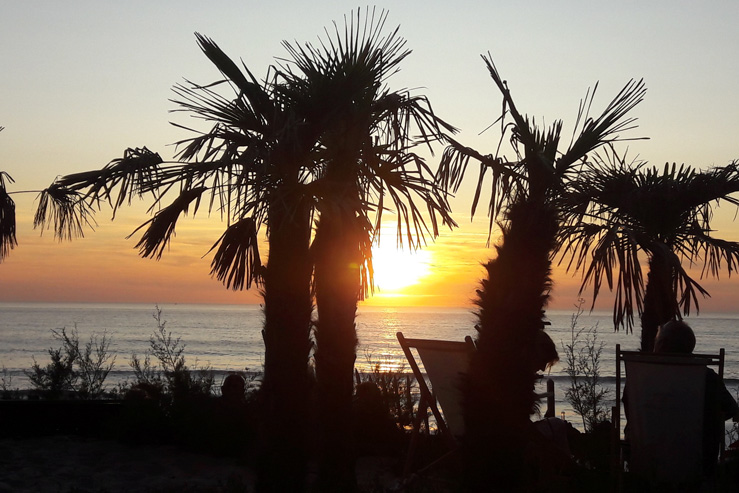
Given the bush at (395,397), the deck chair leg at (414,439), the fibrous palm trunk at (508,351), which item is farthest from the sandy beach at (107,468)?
the fibrous palm trunk at (508,351)

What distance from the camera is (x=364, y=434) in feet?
26.5

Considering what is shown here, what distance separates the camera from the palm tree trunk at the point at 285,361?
5.34 meters

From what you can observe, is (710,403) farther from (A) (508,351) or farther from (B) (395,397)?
(B) (395,397)

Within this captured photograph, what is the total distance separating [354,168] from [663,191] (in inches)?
155

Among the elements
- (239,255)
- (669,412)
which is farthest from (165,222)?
(669,412)

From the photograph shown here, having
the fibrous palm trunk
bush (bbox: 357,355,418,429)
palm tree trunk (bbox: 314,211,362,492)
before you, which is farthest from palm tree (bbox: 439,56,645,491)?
bush (bbox: 357,355,418,429)

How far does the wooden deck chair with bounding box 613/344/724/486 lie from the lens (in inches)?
185

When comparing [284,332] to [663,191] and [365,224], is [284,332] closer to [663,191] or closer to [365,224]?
→ [365,224]

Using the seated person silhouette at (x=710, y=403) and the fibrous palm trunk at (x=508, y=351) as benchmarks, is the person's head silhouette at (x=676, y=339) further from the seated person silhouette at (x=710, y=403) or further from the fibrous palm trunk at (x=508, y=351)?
the fibrous palm trunk at (x=508, y=351)

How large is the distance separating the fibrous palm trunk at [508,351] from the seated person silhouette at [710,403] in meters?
1.38

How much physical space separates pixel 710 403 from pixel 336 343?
2743mm

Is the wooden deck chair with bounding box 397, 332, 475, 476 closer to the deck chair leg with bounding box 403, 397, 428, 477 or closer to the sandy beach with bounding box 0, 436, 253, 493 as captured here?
the deck chair leg with bounding box 403, 397, 428, 477

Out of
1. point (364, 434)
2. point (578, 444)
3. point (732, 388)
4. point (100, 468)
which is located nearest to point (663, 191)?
point (578, 444)

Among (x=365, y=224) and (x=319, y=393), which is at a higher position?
(x=365, y=224)
